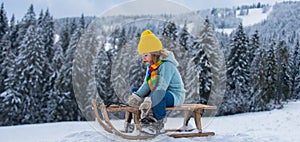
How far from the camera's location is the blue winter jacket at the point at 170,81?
184 inches

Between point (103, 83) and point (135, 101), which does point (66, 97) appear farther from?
point (135, 101)

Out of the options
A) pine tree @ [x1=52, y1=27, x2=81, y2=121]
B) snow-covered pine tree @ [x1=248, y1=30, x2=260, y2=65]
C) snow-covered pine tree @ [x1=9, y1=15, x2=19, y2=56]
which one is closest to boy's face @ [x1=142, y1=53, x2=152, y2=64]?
pine tree @ [x1=52, y1=27, x2=81, y2=121]

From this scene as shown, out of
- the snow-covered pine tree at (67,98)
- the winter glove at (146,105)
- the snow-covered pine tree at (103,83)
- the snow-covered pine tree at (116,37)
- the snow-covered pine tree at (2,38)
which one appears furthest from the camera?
the snow-covered pine tree at (2,38)

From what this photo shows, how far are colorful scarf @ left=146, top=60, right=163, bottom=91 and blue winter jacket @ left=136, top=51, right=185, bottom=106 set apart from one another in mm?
80

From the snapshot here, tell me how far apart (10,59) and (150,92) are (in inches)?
1117

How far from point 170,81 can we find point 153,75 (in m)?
0.26

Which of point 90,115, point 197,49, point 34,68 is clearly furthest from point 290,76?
point 90,115

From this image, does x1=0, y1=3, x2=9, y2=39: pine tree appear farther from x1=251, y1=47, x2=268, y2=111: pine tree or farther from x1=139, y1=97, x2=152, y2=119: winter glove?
x1=139, y1=97, x2=152, y2=119: winter glove

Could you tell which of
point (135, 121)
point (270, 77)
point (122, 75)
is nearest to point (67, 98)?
point (270, 77)

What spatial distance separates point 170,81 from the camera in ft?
16.1

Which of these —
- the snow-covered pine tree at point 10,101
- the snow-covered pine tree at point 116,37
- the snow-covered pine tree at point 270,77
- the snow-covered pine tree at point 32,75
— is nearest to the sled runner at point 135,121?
the snow-covered pine tree at point 116,37

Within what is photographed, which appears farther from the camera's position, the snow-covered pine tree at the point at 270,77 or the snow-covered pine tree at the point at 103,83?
the snow-covered pine tree at the point at 270,77

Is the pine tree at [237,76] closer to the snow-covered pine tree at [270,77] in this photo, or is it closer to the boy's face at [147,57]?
the snow-covered pine tree at [270,77]

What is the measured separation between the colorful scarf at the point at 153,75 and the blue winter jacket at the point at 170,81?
0.08 meters
